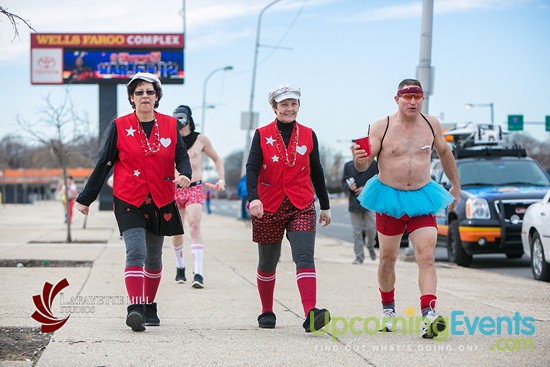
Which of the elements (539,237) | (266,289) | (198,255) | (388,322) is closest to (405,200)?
(388,322)

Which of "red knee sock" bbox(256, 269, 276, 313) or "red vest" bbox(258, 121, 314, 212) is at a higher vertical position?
"red vest" bbox(258, 121, 314, 212)

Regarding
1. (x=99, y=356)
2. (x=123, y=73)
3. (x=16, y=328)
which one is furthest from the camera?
(x=123, y=73)

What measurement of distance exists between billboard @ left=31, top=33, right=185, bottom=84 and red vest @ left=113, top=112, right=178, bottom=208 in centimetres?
4865

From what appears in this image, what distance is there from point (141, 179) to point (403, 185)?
1984 mm

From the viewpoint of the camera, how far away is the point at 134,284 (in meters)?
7.17

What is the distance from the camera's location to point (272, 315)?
748 cm

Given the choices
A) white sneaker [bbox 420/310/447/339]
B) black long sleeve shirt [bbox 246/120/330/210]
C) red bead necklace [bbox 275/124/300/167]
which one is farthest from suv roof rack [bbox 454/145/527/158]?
white sneaker [bbox 420/310/447/339]

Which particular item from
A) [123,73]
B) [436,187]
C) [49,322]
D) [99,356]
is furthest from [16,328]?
[123,73]

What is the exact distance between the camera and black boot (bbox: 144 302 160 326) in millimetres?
7527

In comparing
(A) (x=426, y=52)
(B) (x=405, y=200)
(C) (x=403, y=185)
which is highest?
(A) (x=426, y=52)

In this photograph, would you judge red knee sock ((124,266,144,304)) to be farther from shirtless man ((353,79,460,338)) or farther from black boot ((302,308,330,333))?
shirtless man ((353,79,460,338))

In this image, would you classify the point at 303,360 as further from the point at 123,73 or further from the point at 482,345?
the point at 123,73

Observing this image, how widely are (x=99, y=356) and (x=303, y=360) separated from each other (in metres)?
1.28

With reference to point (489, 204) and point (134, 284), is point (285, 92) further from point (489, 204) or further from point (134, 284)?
point (489, 204)
